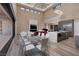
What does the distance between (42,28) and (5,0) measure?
3.55ft

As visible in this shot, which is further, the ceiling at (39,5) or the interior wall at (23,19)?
the interior wall at (23,19)

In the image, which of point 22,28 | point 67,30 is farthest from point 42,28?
point 67,30

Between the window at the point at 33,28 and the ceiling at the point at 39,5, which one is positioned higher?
the ceiling at the point at 39,5

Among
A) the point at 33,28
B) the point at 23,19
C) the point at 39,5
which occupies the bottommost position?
the point at 33,28

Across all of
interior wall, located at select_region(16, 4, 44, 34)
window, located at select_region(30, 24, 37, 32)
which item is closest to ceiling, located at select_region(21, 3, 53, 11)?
interior wall, located at select_region(16, 4, 44, 34)

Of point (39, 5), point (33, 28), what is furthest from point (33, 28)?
point (39, 5)

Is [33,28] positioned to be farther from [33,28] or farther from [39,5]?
[39,5]

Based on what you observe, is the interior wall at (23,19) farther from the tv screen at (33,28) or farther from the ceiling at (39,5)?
the ceiling at (39,5)

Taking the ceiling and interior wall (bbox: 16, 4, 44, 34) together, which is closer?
the ceiling

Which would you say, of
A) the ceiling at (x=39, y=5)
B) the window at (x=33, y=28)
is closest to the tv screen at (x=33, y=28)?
the window at (x=33, y=28)

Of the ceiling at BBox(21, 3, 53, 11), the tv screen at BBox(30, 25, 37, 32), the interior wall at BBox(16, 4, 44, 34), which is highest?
the ceiling at BBox(21, 3, 53, 11)

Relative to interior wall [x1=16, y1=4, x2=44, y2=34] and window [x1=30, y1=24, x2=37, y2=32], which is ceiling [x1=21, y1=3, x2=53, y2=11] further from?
window [x1=30, y1=24, x2=37, y2=32]

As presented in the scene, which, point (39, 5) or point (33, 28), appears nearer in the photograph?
point (39, 5)

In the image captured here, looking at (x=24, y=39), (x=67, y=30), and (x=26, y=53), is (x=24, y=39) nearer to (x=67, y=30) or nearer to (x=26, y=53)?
(x=26, y=53)
